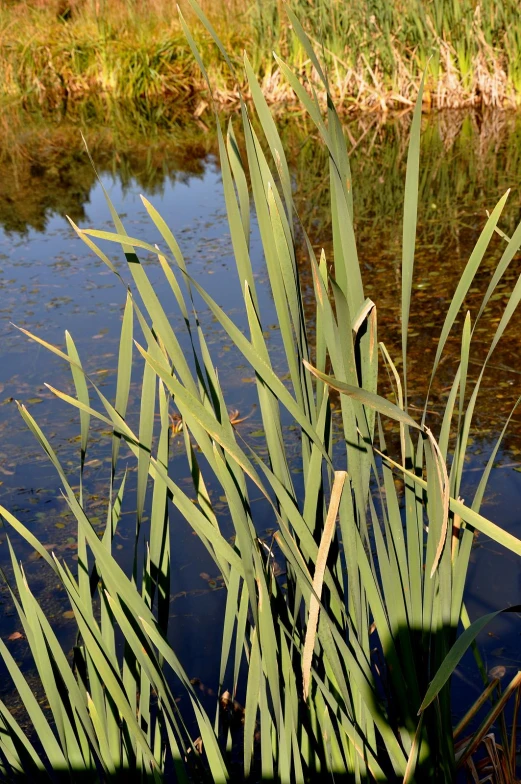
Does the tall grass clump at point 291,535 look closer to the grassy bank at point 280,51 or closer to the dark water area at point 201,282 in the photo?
the dark water area at point 201,282

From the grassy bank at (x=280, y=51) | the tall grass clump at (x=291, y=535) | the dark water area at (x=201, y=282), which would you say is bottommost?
the dark water area at (x=201, y=282)

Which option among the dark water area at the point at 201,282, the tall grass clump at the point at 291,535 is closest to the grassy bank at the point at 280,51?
the dark water area at the point at 201,282

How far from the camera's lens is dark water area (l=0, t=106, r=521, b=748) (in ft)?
8.77

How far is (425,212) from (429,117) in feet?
13.1

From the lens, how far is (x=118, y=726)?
1281 mm

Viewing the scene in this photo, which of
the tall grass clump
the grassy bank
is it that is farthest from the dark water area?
the tall grass clump

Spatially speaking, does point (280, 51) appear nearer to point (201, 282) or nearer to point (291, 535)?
point (201, 282)

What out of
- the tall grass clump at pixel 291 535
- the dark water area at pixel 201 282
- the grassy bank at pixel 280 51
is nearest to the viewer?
the tall grass clump at pixel 291 535

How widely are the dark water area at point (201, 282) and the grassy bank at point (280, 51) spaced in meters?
0.59

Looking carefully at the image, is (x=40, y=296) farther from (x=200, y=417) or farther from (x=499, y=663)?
(x=200, y=417)

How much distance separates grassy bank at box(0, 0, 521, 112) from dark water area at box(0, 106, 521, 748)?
0.59 meters

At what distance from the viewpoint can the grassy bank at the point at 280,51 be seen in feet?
31.2

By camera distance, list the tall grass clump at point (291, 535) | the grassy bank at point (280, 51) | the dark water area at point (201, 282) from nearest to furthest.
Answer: the tall grass clump at point (291, 535) → the dark water area at point (201, 282) → the grassy bank at point (280, 51)

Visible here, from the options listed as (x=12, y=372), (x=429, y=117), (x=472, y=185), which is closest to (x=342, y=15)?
(x=429, y=117)
